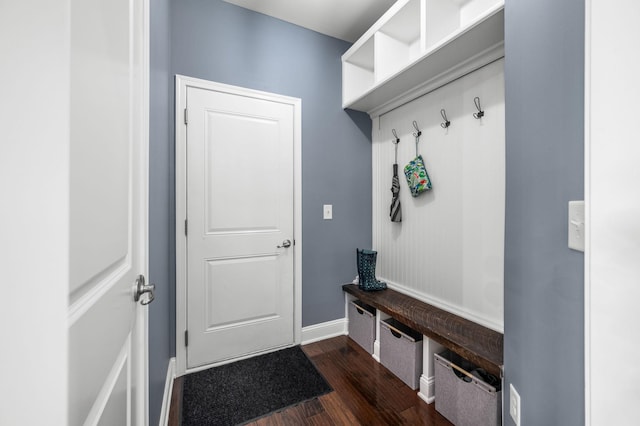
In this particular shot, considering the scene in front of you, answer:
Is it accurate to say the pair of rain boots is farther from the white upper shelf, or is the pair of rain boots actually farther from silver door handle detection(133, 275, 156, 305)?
silver door handle detection(133, 275, 156, 305)

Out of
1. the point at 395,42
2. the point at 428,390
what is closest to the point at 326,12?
the point at 395,42

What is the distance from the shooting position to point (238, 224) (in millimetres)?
2066

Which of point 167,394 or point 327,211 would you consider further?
point 327,211

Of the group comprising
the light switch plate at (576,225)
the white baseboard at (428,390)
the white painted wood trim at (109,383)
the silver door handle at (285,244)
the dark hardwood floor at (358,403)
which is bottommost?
the dark hardwood floor at (358,403)

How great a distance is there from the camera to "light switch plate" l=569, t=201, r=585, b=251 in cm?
67

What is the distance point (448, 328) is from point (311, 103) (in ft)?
6.57

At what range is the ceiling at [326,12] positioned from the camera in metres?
2.01

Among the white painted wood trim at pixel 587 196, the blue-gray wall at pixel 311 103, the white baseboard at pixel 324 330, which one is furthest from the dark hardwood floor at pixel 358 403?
the white painted wood trim at pixel 587 196

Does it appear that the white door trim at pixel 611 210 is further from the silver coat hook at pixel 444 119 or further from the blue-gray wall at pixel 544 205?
the silver coat hook at pixel 444 119

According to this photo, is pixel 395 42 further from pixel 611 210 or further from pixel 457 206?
pixel 611 210

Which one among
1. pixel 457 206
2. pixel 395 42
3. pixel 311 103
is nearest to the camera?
pixel 457 206

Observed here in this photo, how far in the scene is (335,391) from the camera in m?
1.68

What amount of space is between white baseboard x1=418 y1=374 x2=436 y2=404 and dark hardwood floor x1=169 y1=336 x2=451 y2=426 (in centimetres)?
3

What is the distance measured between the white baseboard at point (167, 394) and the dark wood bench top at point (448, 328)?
56.1 inches
